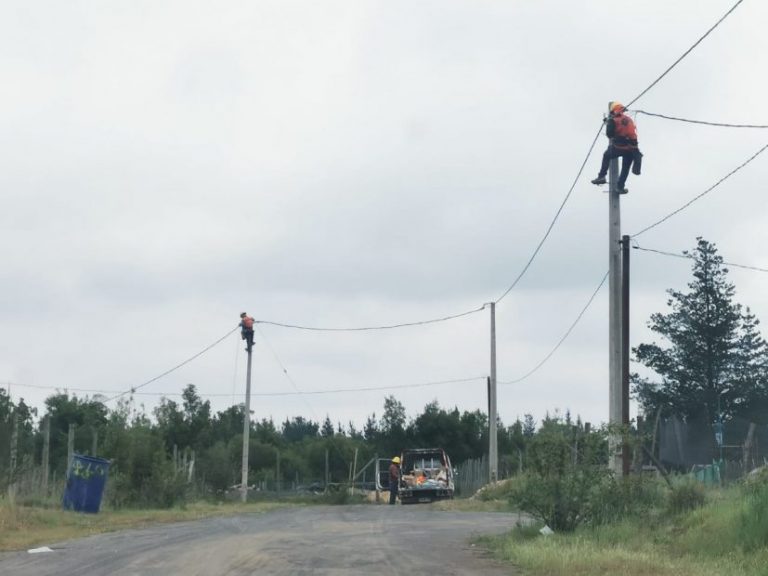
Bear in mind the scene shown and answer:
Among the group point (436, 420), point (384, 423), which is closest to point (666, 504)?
point (436, 420)

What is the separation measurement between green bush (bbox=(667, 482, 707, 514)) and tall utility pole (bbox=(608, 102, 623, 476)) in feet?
7.18

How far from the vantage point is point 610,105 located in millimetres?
24375

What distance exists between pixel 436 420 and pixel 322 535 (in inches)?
2307

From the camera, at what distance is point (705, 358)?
59.5 metres

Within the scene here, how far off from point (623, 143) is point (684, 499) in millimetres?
7536

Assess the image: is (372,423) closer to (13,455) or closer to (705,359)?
(705,359)

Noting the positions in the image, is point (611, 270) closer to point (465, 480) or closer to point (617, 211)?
point (617, 211)

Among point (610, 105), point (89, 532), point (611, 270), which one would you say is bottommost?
point (89, 532)

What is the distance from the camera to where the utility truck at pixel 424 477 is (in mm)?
46062

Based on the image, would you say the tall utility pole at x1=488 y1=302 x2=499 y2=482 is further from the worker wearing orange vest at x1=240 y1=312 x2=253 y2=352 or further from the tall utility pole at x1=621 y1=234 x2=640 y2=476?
the tall utility pole at x1=621 y1=234 x2=640 y2=476

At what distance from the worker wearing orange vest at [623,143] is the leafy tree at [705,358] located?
35.0 m

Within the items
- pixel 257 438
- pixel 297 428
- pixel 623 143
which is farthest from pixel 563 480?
pixel 297 428

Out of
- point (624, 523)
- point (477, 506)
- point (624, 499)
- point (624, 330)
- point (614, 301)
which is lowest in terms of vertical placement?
point (477, 506)

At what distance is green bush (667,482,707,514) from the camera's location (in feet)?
67.2
